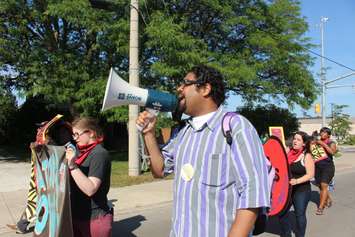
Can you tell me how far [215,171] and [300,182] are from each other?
4475 mm

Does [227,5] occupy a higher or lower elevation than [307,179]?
higher

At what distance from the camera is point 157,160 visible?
282cm

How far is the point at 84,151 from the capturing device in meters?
3.89

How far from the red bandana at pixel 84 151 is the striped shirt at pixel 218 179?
150 centimetres

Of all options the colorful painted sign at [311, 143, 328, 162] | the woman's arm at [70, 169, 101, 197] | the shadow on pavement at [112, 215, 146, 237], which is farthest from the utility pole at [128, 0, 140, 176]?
the woman's arm at [70, 169, 101, 197]

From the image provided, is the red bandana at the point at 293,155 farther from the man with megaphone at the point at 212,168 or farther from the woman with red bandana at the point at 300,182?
the man with megaphone at the point at 212,168

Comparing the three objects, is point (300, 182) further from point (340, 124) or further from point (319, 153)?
point (340, 124)

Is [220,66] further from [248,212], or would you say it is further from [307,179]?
[248,212]

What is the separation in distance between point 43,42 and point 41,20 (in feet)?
3.42

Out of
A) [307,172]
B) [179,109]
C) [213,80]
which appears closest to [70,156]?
[179,109]

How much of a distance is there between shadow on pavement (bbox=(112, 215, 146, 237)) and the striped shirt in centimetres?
517

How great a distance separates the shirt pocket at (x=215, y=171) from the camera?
2352 millimetres

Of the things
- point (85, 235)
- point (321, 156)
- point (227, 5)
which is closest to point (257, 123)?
point (227, 5)

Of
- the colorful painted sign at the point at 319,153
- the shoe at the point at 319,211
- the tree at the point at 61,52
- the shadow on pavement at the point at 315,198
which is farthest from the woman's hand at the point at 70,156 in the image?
the tree at the point at 61,52
